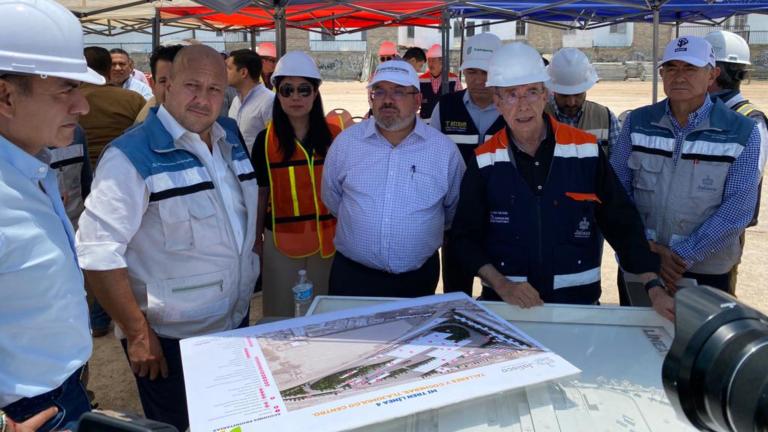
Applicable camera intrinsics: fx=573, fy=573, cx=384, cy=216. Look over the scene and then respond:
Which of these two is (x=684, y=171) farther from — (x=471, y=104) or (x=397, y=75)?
(x=471, y=104)

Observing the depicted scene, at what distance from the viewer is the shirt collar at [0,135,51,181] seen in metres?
1.30

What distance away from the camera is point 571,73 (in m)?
3.71

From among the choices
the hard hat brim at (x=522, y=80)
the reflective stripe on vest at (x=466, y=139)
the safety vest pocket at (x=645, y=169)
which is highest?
the hard hat brim at (x=522, y=80)

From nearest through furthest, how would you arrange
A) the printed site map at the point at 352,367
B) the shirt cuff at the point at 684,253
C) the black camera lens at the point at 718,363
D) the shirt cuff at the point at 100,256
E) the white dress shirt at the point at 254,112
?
the black camera lens at the point at 718,363
the printed site map at the point at 352,367
the shirt cuff at the point at 100,256
the shirt cuff at the point at 684,253
the white dress shirt at the point at 254,112

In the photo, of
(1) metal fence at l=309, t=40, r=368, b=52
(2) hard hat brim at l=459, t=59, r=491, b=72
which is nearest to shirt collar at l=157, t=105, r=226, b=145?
(2) hard hat brim at l=459, t=59, r=491, b=72

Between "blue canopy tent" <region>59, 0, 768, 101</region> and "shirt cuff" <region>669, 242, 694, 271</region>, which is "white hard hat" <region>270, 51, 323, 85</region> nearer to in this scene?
"blue canopy tent" <region>59, 0, 768, 101</region>

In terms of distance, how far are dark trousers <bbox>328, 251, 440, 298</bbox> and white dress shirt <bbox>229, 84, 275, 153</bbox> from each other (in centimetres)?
242

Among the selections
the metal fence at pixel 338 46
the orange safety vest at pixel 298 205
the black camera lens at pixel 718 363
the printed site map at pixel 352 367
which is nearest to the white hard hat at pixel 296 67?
the orange safety vest at pixel 298 205

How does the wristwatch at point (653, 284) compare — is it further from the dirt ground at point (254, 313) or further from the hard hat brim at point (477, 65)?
the dirt ground at point (254, 313)

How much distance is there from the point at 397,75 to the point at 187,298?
1385mm

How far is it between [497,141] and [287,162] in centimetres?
124

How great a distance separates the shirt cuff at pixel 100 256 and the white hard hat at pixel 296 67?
1661 mm

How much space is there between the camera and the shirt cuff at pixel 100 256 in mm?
1846

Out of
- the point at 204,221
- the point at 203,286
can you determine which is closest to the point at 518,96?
the point at 204,221
